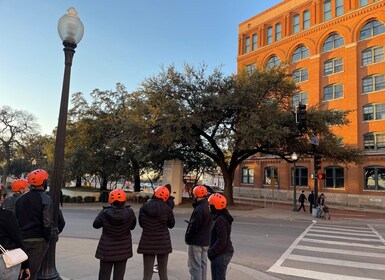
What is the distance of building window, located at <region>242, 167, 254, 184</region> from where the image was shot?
46000 mm

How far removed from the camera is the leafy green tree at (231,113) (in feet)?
72.7

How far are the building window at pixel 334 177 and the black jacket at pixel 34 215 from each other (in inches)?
1416

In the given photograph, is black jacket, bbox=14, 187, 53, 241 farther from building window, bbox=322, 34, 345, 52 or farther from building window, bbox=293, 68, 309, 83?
building window, bbox=293, 68, 309, 83

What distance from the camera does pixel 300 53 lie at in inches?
1678

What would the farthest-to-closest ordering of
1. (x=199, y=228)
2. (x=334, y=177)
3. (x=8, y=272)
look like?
1. (x=334, y=177)
2. (x=199, y=228)
3. (x=8, y=272)

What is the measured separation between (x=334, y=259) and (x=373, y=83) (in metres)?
31.6

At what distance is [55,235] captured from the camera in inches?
191

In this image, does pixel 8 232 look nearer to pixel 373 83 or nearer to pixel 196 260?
pixel 196 260

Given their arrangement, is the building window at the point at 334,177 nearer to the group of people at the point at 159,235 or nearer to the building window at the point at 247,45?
the building window at the point at 247,45

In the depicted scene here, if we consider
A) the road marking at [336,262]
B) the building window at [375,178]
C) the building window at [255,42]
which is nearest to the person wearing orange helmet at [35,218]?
the road marking at [336,262]

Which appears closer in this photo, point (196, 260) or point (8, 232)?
point (8, 232)

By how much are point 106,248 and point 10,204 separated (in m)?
3.08

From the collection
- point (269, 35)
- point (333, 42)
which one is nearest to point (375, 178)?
point (333, 42)

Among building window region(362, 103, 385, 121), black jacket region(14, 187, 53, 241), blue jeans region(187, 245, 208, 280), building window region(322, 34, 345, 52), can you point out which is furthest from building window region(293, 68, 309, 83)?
black jacket region(14, 187, 53, 241)
